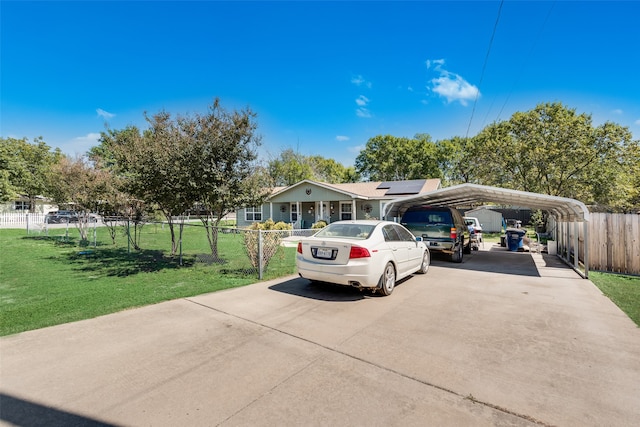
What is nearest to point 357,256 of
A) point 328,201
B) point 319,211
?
point 328,201

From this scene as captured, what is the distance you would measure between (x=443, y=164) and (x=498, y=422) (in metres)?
46.7

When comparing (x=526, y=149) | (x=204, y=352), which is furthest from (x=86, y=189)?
(x=526, y=149)

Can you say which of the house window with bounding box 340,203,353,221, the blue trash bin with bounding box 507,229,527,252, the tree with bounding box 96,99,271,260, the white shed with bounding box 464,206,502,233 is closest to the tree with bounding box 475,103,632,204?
the white shed with bounding box 464,206,502,233

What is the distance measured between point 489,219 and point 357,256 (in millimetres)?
29508

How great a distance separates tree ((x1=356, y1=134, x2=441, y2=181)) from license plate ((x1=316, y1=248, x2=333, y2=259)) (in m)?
41.8

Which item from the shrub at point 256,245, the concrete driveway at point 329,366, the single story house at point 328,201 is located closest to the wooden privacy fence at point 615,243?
the concrete driveway at point 329,366

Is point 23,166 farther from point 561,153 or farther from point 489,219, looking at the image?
point 561,153

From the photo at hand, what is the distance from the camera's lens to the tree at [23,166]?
32406 mm

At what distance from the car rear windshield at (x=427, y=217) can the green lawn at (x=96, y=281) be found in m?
4.65

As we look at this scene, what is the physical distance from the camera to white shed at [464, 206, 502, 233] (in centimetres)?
3017

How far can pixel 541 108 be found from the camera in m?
26.1

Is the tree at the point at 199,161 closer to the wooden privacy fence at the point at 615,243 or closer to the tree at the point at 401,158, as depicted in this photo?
the wooden privacy fence at the point at 615,243

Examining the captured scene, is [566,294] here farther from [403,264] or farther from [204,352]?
[204,352]

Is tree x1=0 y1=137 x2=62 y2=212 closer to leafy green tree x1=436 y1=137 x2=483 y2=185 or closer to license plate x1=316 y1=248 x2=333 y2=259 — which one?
license plate x1=316 y1=248 x2=333 y2=259
